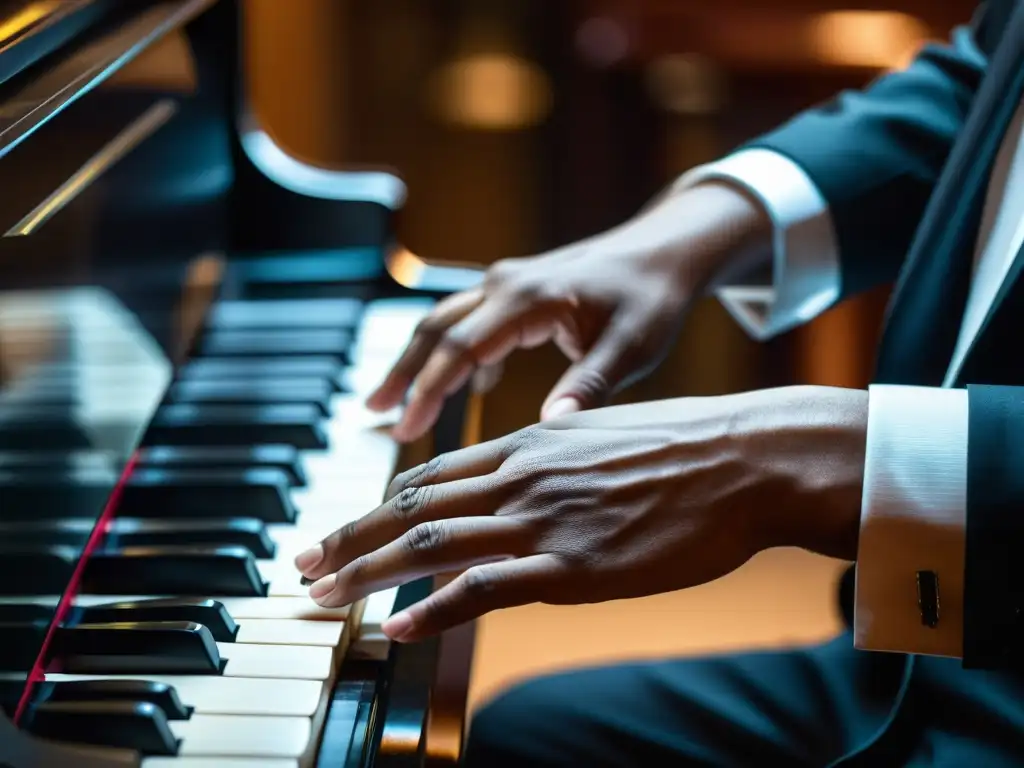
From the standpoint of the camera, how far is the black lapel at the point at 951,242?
3.12 feet

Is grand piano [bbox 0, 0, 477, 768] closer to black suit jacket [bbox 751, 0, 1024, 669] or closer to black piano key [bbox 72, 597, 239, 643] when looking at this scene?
black piano key [bbox 72, 597, 239, 643]

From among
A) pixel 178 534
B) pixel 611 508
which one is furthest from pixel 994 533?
pixel 178 534

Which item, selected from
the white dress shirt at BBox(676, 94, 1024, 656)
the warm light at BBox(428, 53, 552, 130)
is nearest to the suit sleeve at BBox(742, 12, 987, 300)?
the white dress shirt at BBox(676, 94, 1024, 656)

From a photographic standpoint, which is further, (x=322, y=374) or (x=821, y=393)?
(x=322, y=374)

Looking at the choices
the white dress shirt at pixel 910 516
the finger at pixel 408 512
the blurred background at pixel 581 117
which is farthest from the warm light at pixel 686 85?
the finger at pixel 408 512

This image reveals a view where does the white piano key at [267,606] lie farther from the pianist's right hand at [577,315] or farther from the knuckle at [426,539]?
the pianist's right hand at [577,315]

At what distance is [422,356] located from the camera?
1040 mm

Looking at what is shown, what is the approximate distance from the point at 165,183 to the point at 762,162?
1.96 feet

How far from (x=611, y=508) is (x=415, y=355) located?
0.38 m

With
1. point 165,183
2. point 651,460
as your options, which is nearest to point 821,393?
point 651,460

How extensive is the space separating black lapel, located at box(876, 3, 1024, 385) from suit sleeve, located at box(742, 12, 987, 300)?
155 mm

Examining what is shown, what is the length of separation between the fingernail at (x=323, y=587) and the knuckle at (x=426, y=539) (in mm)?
63

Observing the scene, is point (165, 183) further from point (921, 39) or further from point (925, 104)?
point (921, 39)

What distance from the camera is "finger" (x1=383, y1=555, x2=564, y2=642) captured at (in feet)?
2.21
